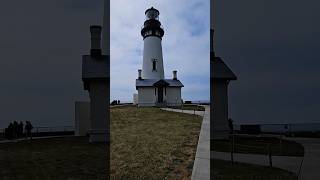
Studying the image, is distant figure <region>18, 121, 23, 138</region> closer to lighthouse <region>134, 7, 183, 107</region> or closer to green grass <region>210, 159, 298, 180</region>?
green grass <region>210, 159, 298, 180</region>

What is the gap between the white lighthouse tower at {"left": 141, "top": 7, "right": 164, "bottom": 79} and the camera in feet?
12.1

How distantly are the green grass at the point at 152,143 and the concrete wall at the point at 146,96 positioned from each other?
72 millimetres

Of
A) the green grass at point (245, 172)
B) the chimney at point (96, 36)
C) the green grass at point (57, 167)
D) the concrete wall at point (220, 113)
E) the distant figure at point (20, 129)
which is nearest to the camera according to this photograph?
the concrete wall at point (220, 113)

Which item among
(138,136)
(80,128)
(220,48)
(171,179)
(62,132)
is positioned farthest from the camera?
(62,132)

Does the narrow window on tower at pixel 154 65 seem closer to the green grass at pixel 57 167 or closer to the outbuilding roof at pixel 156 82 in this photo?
the outbuilding roof at pixel 156 82

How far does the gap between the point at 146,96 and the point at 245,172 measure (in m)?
6.16

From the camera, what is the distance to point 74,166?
11.3m

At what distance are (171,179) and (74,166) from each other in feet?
27.1

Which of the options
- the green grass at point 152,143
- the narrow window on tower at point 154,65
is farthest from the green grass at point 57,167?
the narrow window on tower at point 154,65

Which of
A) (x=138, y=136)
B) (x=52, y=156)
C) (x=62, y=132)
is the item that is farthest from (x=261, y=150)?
(x=62, y=132)

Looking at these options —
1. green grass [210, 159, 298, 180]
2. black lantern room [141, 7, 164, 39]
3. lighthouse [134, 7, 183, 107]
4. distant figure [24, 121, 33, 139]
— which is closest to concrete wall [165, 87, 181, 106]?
lighthouse [134, 7, 183, 107]

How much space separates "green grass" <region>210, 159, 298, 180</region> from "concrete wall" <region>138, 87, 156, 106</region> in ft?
14.2

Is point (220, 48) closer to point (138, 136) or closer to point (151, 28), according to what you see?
point (151, 28)

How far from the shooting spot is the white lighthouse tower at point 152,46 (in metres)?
3.68
